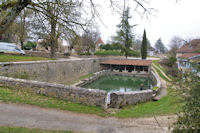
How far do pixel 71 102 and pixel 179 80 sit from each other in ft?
16.6

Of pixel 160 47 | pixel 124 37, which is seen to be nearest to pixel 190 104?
pixel 124 37

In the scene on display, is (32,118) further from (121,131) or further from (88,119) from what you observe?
Answer: (121,131)

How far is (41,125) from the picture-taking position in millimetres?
4590

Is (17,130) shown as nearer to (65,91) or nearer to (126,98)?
(65,91)

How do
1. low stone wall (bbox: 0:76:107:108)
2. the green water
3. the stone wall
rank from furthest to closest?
the green water, the stone wall, low stone wall (bbox: 0:76:107:108)

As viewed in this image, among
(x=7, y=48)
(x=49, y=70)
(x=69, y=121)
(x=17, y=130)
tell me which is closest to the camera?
(x=17, y=130)

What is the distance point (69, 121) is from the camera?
5176 millimetres

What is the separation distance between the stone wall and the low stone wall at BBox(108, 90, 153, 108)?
7.25 metres

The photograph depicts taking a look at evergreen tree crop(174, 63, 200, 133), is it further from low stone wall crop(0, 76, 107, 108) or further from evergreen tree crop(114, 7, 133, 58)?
evergreen tree crop(114, 7, 133, 58)

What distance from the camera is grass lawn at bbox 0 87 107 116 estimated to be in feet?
20.1

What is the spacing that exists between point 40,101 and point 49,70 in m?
8.63

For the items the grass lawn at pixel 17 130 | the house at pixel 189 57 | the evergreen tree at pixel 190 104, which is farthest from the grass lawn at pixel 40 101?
the house at pixel 189 57

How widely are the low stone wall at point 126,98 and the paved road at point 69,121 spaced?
2.55 meters

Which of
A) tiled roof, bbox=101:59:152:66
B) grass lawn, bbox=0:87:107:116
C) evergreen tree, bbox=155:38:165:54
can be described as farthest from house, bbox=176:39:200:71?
evergreen tree, bbox=155:38:165:54
